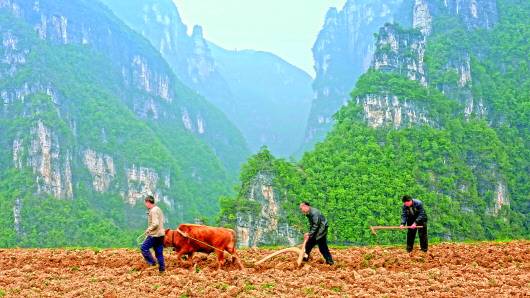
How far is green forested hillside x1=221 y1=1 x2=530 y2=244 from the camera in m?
68.1

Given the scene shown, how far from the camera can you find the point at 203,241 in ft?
49.8

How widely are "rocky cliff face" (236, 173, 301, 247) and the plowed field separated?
1992 inches

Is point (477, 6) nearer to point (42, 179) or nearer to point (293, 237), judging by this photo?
point (293, 237)

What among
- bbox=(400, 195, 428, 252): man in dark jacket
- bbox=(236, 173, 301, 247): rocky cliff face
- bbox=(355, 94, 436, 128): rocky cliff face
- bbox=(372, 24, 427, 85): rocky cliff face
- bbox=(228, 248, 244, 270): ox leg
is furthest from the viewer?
bbox=(372, 24, 427, 85): rocky cliff face

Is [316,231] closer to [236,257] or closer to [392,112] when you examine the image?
[236,257]

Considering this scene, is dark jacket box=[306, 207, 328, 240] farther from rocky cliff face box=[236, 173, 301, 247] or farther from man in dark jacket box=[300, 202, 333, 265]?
rocky cliff face box=[236, 173, 301, 247]

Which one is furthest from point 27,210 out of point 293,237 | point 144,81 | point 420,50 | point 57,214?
point 144,81

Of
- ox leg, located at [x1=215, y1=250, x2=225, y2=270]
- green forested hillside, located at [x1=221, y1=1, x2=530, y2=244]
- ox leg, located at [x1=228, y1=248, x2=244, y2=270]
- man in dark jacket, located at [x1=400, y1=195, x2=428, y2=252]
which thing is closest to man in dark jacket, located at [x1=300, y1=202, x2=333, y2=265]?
ox leg, located at [x1=228, y1=248, x2=244, y2=270]

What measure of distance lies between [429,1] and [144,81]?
89819 mm

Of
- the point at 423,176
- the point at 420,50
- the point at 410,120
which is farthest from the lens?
the point at 420,50

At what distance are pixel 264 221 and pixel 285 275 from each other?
56491 millimetres

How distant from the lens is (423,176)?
7450 centimetres

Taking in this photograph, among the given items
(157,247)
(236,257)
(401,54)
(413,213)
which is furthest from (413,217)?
(401,54)

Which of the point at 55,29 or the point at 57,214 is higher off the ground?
the point at 55,29
